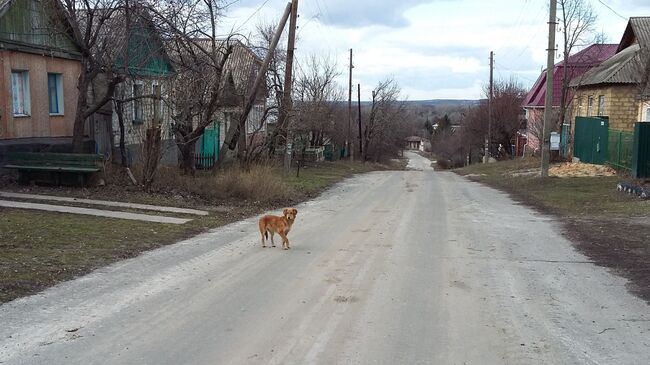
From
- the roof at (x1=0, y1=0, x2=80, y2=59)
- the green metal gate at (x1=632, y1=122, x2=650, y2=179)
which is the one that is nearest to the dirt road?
the roof at (x1=0, y1=0, x2=80, y2=59)

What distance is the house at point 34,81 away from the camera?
1684cm

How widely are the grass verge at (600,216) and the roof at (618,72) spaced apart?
7.97 meters

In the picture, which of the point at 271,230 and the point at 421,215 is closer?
the point at 271,230

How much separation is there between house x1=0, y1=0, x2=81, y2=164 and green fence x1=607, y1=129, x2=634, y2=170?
19773mm

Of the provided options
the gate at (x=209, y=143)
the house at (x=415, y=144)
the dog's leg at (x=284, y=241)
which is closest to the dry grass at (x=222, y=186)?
the dog's leg at (x=284, y=241)

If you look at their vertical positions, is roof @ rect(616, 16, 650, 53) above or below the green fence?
above

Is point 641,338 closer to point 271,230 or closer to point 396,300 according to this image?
point 396,300

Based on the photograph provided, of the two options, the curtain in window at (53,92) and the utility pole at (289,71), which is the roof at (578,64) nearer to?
the utility pole at (289,71)

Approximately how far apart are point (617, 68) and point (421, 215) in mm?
20981

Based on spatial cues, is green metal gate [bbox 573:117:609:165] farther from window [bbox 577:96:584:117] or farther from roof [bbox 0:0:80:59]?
roof [bbox 0:0:80:59]

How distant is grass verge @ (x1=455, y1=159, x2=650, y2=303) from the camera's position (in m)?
8.99

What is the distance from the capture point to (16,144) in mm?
17109

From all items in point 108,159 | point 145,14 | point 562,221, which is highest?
point 145,14

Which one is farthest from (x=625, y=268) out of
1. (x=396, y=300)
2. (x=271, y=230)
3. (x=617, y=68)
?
(x=617, y=68)
